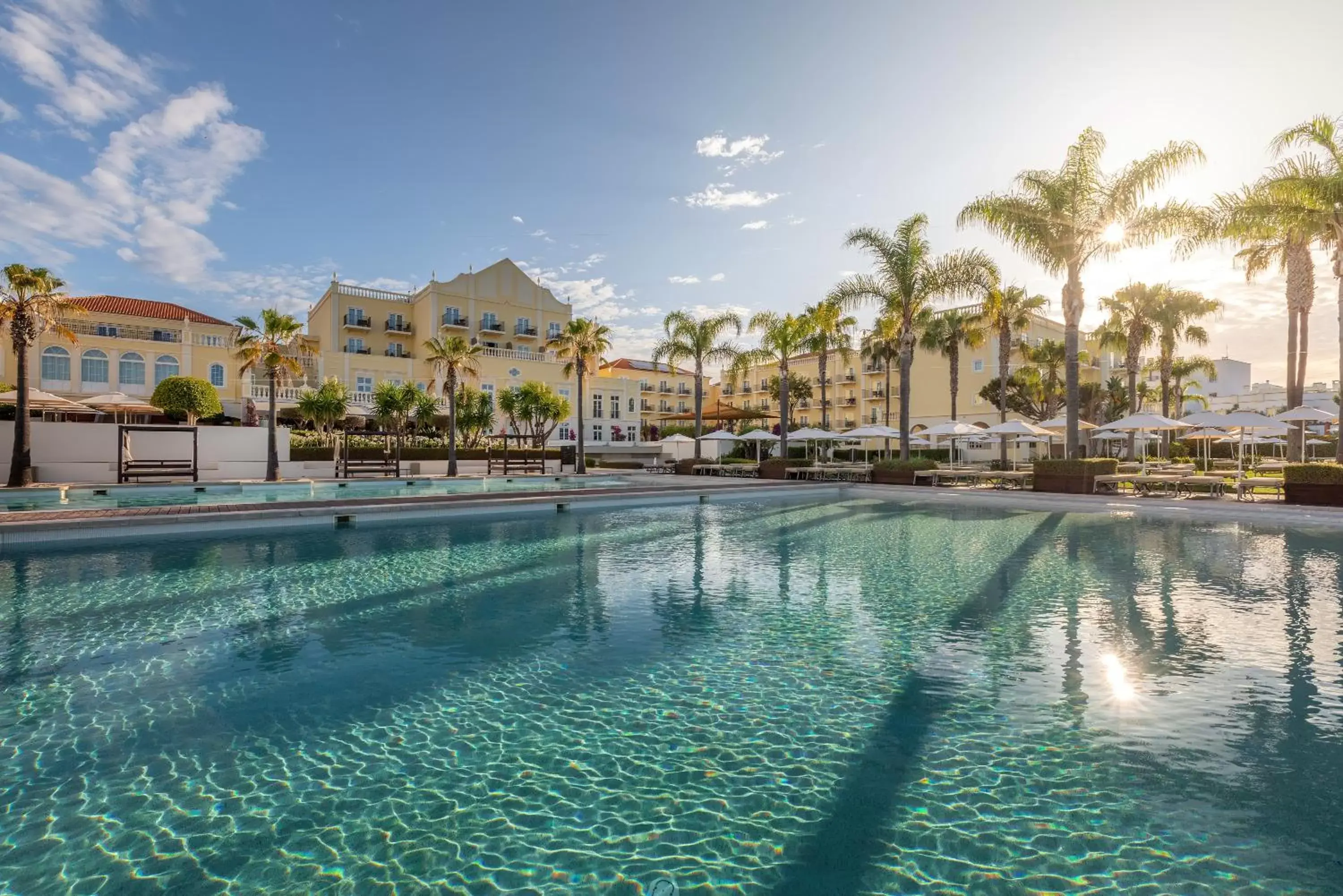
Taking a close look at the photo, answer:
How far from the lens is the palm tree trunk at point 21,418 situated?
18.7 m

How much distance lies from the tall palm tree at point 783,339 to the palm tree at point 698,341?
172cm

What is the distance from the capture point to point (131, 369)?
34.4 meters

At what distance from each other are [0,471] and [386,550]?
22.2 m

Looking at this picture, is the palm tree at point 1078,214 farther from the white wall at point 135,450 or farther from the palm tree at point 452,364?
the white wall at point 135,450

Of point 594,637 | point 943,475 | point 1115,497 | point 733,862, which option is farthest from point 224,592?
point 943,475

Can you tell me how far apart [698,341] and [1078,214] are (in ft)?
57.8

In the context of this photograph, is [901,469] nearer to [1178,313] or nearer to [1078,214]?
[1078,214]

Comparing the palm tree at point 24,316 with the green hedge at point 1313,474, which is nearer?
the green hedge at point 1313,474

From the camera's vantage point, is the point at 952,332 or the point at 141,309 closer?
the point at 952,332

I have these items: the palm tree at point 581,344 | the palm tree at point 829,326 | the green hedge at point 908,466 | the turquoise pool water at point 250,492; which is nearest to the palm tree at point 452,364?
the turquoise pool water at point 250,492

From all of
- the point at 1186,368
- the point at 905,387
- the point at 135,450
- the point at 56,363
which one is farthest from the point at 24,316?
the point at 1186,368

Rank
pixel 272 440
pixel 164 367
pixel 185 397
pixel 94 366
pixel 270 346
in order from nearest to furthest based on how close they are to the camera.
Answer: pixel 270 346
pixel 272 440
pixel 185 397
pixel 94 366
pixel 164 367

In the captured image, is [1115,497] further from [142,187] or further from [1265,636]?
[142,187]

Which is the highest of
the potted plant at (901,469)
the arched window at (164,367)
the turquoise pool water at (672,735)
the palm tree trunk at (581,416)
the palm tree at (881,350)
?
the palm tree at (881,350)
